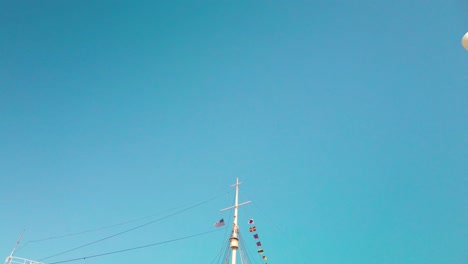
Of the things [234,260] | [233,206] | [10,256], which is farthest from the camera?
[233,206]

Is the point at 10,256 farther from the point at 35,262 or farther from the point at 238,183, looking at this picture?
the point at 238,183

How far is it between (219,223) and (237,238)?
1910mm

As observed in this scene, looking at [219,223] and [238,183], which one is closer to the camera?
[219,223]

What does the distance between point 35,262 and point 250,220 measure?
15924mm

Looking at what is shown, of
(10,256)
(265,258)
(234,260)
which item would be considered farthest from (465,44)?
(10,256)

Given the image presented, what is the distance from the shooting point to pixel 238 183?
2623cm

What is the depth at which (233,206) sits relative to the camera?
25.4 meters

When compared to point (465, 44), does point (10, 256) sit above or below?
above

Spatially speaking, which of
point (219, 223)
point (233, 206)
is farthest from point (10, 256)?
point (233, 206)

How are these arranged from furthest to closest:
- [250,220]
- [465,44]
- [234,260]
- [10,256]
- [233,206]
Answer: [233,206] < [250,220] < [234,260] < [10,256] < [465,44]

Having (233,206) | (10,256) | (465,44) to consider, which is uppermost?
(233,206)

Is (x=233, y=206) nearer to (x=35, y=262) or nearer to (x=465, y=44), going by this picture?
(x=35, y=262)

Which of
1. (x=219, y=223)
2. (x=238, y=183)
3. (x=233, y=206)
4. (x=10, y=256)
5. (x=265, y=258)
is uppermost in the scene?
(x=238, y=183)

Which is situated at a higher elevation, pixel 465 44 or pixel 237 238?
pixel 237 238
